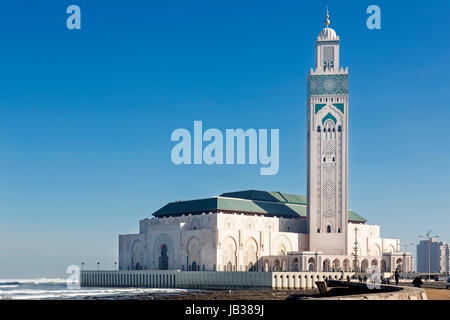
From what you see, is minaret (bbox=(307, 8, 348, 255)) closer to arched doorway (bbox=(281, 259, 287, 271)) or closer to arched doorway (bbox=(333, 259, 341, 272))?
arched doorway (bbox=(333, 259, 341, 272))

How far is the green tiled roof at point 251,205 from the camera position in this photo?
123 metres

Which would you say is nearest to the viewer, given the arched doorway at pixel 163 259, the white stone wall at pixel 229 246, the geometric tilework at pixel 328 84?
the white stone wall at pixel 229 246

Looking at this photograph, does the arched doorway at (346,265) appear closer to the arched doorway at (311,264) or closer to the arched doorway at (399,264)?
the arched doorway at (311,264)

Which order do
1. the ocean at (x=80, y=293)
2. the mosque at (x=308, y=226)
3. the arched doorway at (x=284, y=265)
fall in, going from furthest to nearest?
1. the arched doorway at (x=284, y=265)
2. the mosque at (x=308, y=226)
3. the ocean at (x=80, y=293)

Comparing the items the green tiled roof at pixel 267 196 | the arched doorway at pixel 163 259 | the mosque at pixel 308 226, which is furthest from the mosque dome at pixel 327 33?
the arched doorway at pixel 163 259

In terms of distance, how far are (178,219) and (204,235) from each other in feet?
37.3

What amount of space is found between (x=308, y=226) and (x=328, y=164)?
470 inches

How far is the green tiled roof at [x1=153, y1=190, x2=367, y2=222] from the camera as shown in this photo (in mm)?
123250

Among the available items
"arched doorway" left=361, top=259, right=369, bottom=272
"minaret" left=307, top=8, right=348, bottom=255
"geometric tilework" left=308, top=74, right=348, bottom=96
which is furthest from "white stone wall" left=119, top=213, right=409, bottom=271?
"geometric tilework" left=308, top=74, right=348, bottom=96

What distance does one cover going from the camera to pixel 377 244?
137250 mm

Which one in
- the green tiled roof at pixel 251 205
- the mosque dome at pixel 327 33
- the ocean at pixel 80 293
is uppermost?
the mosque dome at pixel 327 33

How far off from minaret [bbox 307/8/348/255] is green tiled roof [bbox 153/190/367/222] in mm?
10250
